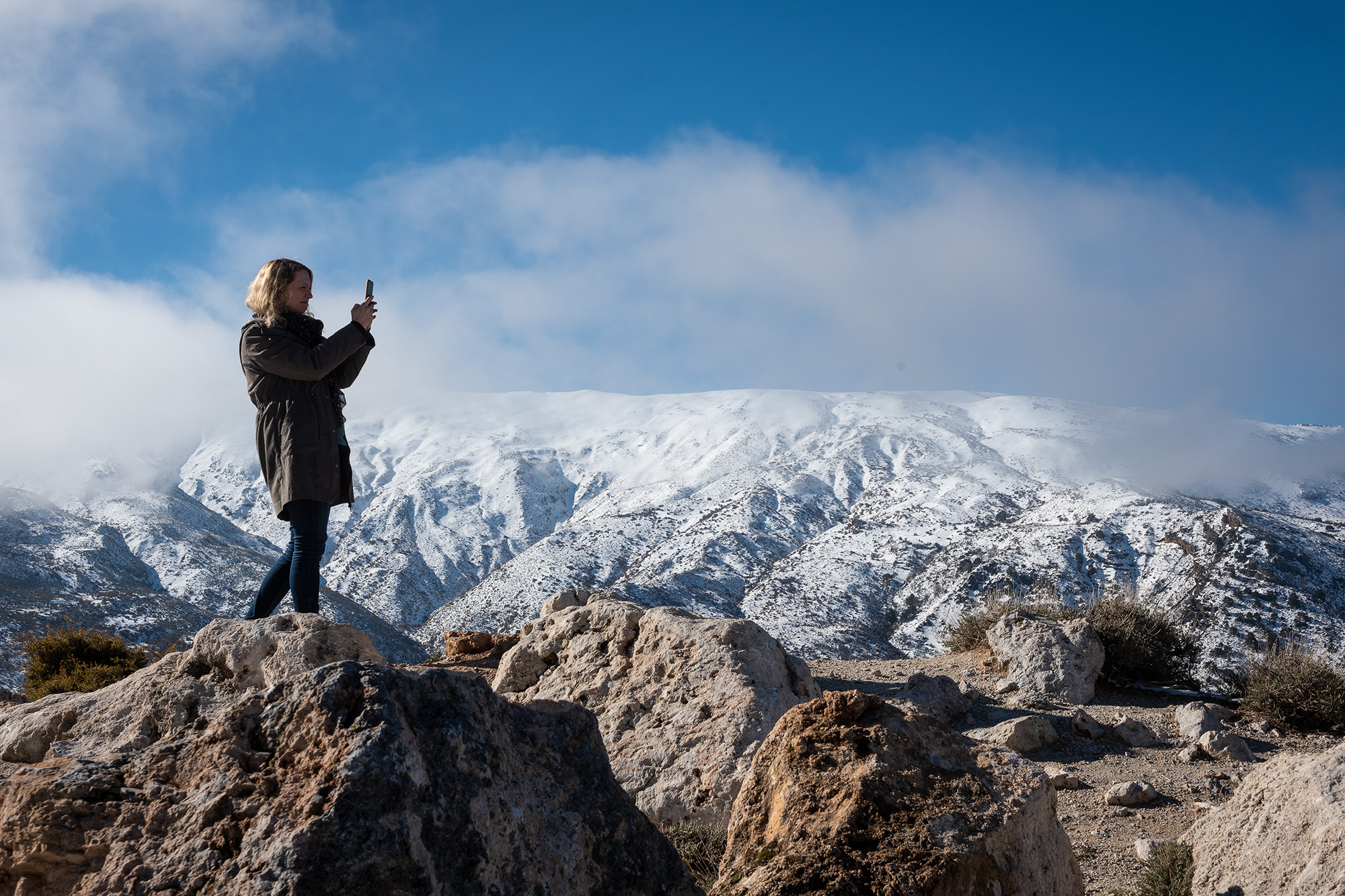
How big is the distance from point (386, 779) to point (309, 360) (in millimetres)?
3154

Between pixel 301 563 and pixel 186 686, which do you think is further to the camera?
pixel 301 563

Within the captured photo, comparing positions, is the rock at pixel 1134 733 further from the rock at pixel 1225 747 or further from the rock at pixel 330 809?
the rock at pixel 330 809

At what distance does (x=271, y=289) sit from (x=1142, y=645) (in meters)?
8.74

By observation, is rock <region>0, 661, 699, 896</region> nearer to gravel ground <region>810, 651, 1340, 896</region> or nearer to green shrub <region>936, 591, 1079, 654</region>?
gravel ground <region>810, 651, 1340, 896</region>

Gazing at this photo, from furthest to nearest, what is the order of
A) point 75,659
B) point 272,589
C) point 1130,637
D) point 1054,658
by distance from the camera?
point 75,659 → point 1130,637 → point 1054,658 → point 272,589

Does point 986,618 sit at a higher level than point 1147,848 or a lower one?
higher

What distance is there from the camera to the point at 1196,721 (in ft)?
21.2

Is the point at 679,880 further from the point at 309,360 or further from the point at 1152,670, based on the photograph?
the point at 1152,670

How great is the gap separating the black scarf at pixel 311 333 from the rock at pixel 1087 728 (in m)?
5.71

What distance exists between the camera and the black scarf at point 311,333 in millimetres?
4691

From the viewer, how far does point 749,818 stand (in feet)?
9.73

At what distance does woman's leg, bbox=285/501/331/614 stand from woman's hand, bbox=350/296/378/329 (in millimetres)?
1031

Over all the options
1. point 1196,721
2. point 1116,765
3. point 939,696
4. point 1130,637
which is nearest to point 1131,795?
point 1116,765

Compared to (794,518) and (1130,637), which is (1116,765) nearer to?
(1130,637)
